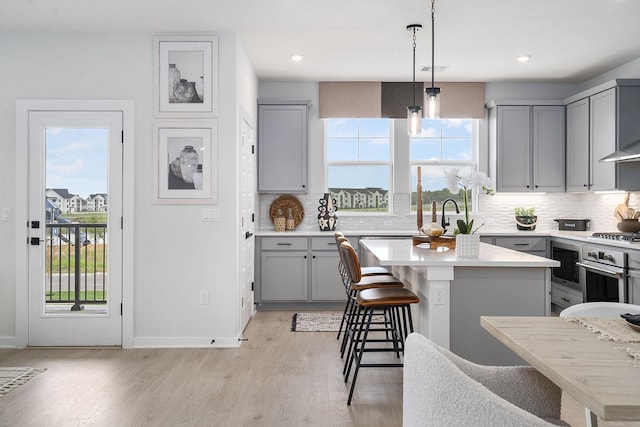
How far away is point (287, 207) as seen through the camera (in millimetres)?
6199

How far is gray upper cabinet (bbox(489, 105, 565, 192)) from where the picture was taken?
5926mm

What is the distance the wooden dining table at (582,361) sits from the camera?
3.54 ft

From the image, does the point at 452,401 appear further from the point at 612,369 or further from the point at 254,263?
the point at 254,263

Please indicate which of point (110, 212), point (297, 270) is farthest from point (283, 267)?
point (110, 212)

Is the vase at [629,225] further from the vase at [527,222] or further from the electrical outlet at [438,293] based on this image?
the electrical outlet at [438,293]

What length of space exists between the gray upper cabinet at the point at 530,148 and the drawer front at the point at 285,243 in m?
2.43

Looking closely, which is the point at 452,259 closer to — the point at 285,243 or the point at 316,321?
the point at 316,321

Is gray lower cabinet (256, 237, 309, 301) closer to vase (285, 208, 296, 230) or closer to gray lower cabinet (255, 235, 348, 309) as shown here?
gray lower cabinet (255, 235, 348, 309)

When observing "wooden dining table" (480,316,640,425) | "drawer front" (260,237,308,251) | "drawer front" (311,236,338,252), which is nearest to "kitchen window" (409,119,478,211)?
"drawer front" (311,236,338,252)

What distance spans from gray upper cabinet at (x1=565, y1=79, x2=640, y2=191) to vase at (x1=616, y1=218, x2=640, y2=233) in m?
0.32

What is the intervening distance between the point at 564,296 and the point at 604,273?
0.88 metres

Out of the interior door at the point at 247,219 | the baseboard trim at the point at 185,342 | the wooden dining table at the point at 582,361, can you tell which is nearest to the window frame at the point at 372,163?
the interior door at the point at 247,219

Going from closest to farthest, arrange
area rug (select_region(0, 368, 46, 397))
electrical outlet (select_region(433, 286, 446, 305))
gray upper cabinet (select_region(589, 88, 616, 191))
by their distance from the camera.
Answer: electrical outlet (select_region(433, 286, 446, 305)) < area rug (select_region(0, 368, 46, 397)) < gray upper cabinet (select_region(589, 88, 616, 191))

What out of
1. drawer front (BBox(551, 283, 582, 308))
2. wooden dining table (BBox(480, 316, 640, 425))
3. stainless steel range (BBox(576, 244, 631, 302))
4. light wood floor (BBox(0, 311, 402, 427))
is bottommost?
light wood floor (BBox(0, 311, 402, 427))
